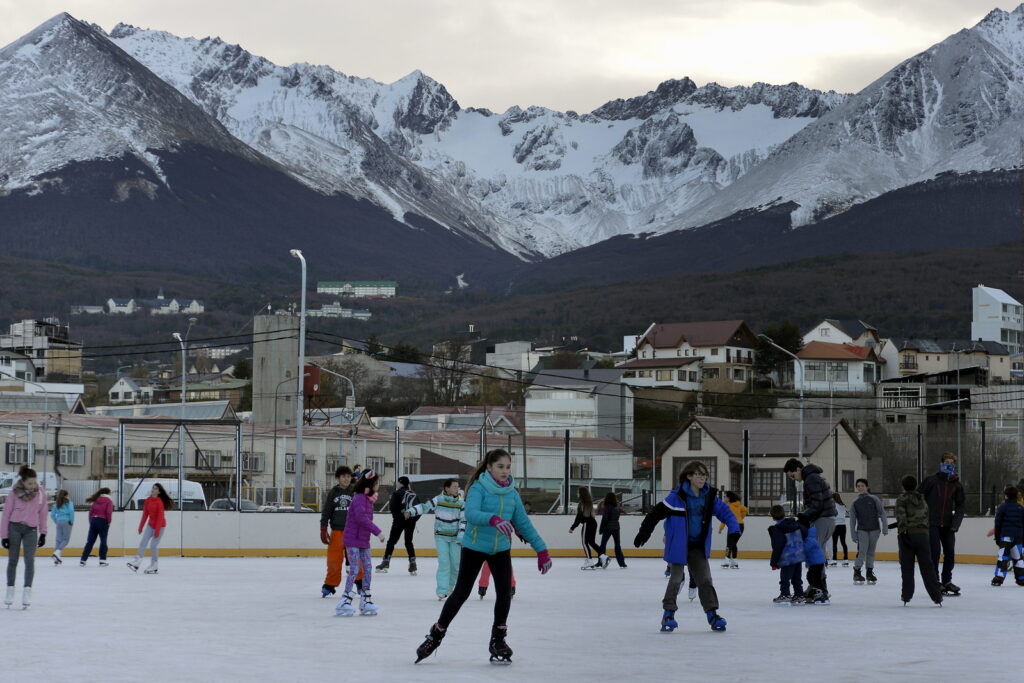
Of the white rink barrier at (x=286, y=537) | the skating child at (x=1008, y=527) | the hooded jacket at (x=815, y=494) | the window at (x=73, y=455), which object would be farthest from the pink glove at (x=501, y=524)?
the window at (x=73, y=455)

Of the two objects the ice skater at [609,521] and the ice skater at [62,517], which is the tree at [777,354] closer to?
the ice skater at [609,521]

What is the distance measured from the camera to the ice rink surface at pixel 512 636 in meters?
11.3

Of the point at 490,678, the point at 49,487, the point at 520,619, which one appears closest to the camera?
the point at 490,678

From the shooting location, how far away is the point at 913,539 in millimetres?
18250

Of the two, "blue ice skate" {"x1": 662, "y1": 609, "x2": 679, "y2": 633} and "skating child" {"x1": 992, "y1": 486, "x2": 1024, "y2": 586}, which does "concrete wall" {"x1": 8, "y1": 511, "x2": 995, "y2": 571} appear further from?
"blue ice skate" {"x1": 662, "y1": 609, "x2": 679, "y2": 633}

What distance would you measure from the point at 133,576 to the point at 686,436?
158 feet

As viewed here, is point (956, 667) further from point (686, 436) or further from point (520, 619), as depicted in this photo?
point (686, 436)

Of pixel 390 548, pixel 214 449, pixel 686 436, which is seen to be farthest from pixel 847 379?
pixel 390 548

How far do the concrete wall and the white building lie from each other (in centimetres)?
15828

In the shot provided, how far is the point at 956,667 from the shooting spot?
11.6 metres

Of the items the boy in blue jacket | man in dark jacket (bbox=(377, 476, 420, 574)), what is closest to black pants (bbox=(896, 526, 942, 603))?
the boy in blue jacket

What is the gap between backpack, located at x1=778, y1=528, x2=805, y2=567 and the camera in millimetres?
19256

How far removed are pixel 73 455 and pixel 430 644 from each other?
139 ft

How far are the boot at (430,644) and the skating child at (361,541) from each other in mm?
4754
